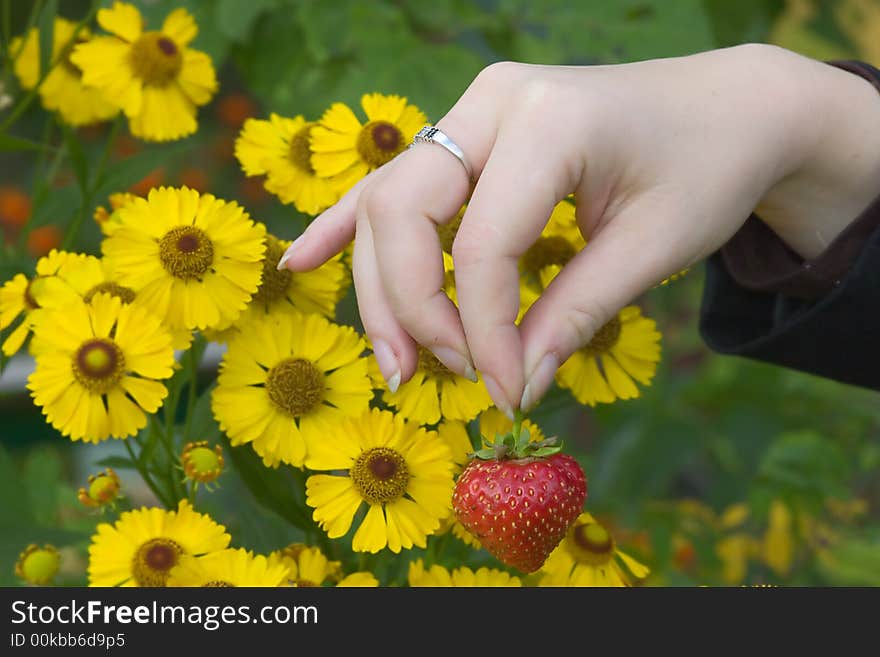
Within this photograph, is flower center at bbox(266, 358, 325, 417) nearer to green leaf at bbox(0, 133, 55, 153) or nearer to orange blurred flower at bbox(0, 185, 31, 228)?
green leaf at bbox(0, 133, 55, 153)

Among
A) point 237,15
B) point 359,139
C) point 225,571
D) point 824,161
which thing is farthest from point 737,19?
point 225,571

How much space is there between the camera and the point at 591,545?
0.55m

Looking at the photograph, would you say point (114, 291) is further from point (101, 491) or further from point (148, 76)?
point (148, 76)

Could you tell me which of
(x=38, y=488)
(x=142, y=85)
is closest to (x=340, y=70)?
(x=142, y=85)

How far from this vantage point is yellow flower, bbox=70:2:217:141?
69 centimetres

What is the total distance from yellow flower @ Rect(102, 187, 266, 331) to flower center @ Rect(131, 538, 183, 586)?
4.3 inches

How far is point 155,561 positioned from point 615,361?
0.27 meters

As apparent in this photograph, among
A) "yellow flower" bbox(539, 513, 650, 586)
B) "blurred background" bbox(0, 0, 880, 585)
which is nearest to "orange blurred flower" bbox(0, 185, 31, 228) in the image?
"blurred background" bbox(0, 0, 880, 585)

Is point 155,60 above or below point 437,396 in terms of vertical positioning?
above

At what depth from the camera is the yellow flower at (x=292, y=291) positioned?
21.9 inches

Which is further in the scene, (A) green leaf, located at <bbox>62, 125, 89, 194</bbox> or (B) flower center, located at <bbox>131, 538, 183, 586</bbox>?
(A) green leaf, located at <bbox>62, 125, 89, 194</bbox>

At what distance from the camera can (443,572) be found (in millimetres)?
508

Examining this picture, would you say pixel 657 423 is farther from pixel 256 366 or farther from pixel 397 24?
pixel 256 366

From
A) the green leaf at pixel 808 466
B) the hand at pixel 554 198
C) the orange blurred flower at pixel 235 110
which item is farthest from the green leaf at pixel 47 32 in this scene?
the orange blurred flower at pixel 235 110
